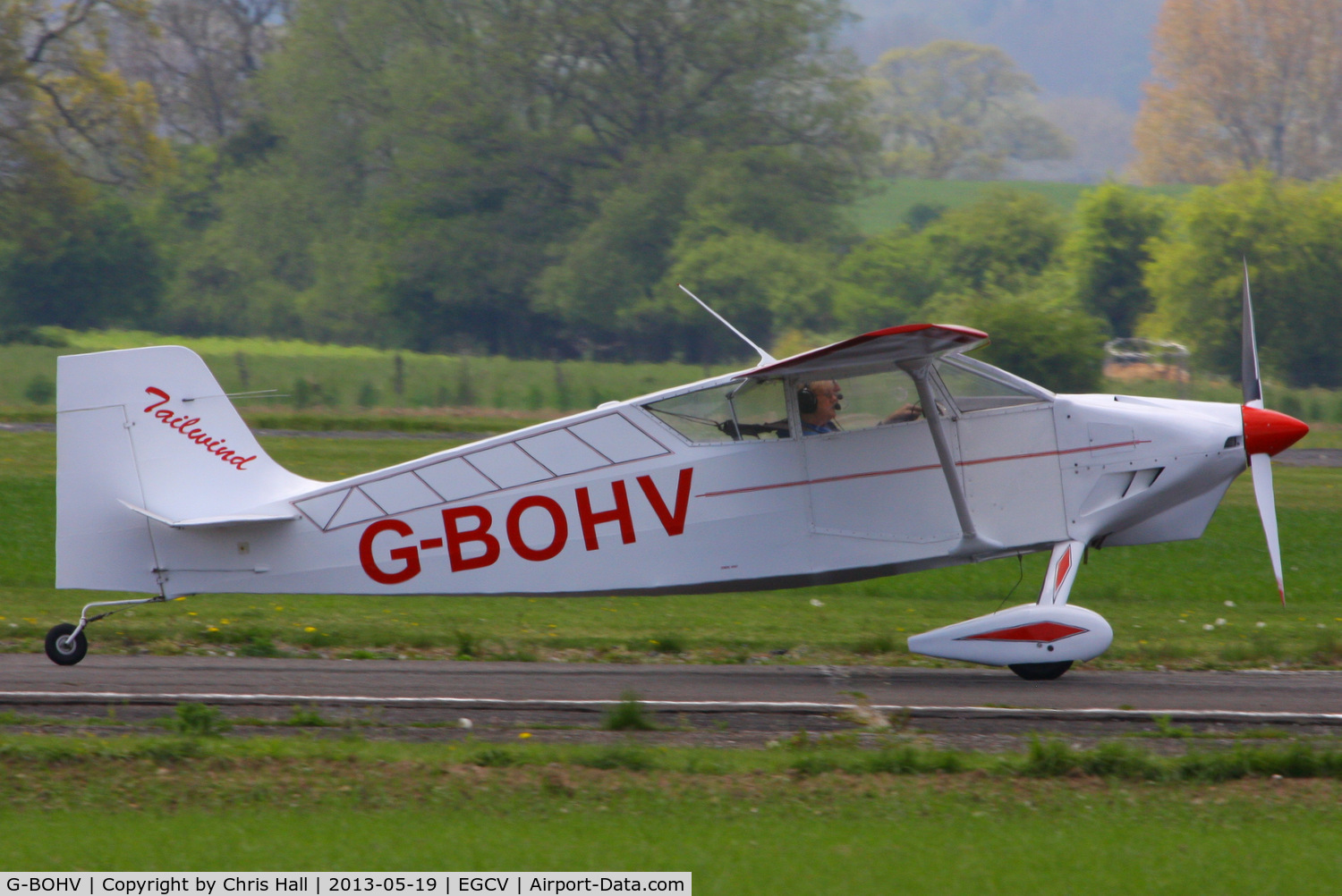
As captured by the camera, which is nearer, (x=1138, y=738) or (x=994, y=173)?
(x=1138, y=738)

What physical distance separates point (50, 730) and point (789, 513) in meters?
5.68

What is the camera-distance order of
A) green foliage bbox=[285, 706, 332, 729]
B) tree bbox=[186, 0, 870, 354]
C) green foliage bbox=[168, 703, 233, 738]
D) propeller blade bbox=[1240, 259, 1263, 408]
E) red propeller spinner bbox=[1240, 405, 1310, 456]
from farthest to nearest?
tree bbox=[186, 0, 870, 354], propeller blade bbox=[1240, 259, 1263, 408], red propeller spinner bbox=[1240, 405, 1310, 456], green foliage bbox=[285, 706, 332, 729], green foliage bbox=[168, 703, 233, 738]

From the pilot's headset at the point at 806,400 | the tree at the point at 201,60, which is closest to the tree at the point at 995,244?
the tree at the point at 201,60

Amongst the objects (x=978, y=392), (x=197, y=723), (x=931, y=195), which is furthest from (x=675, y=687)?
(x=931, y=195)

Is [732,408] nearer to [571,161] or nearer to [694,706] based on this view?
[694,706]

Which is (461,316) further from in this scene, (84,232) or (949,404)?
(949,404)

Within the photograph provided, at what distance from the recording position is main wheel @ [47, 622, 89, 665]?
35.7ft

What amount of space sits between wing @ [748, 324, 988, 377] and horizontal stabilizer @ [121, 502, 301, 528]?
395 cm

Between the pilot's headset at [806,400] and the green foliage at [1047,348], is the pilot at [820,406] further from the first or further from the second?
the green foliage at [1047,348]

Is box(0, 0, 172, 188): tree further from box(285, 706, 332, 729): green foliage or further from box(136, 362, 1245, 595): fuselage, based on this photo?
box(285, 706, 332, 729): green foliage

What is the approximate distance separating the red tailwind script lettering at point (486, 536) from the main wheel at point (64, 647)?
7.70 feet

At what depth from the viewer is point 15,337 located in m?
55.4

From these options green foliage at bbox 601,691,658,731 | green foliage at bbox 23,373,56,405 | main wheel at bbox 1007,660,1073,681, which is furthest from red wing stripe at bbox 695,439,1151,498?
green foliage at bbox 23,373,56,405

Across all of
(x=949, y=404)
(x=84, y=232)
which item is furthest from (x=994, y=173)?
(x=949, y=404)
